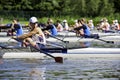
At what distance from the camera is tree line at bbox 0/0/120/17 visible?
217 ft

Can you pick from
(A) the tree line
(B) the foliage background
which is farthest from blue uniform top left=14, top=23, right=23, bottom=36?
(A) the tree line

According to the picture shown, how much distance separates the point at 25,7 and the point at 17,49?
193 feet

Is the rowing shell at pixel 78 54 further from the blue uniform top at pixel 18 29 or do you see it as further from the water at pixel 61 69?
the blue uniform top at pixel 18 29

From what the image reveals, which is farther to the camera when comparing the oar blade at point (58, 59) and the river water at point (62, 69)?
the oar blade at point (58, 59)

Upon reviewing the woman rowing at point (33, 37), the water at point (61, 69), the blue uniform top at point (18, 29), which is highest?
the woman rowing at point (33, 37)

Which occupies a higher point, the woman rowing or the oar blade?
the woman rowing

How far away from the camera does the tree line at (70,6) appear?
6600 centimetres

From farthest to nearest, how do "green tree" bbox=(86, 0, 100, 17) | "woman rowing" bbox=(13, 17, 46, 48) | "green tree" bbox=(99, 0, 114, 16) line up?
"green tree" bbox=(86, 0, 100, 17)
"green tree" bbox=(99, 0, 114, 16)
"woman rowing" bbox=(13, 17, 46, 48)

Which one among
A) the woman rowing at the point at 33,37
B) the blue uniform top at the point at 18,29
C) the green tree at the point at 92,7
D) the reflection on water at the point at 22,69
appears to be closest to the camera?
the reflection on water at the point at 22,69

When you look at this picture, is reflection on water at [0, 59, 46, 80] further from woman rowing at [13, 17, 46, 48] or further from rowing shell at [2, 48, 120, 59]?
woman rowing at [13, 17, 46, 48]

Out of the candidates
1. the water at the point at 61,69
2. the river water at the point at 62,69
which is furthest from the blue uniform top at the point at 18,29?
the water at the point at 61,69

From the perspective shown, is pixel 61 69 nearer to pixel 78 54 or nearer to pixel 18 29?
pixel 78 54

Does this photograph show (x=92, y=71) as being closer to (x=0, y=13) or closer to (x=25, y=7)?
(x=0, y=13)

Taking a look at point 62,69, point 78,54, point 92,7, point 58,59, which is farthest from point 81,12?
point 62,69
